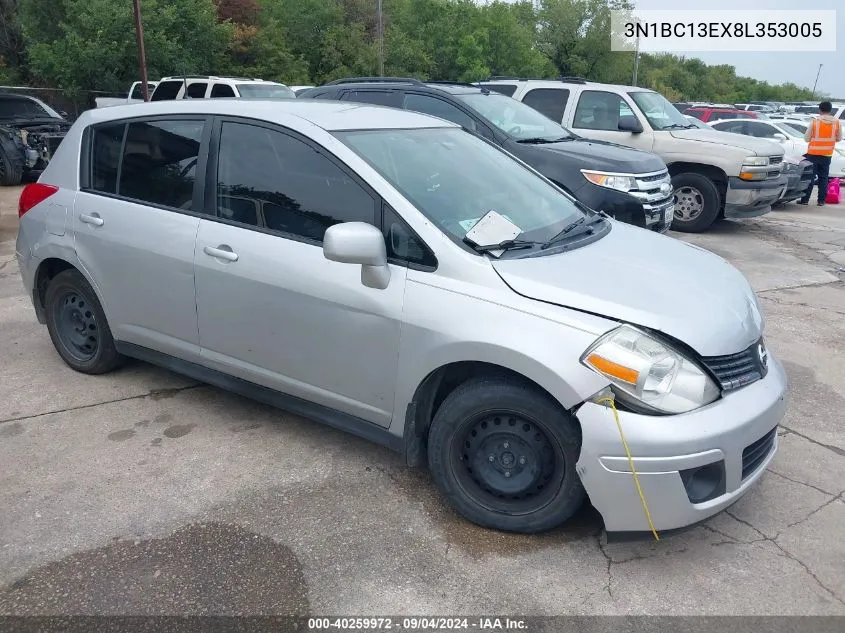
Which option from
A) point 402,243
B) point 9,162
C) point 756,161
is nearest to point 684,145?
point 756,161

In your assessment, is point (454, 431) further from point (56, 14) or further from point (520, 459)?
point (56, 14)

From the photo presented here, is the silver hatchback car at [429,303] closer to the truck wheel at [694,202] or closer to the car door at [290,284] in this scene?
the car door at [290,284]

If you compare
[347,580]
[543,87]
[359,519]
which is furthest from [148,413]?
[543,87]

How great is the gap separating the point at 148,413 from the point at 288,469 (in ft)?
3.66

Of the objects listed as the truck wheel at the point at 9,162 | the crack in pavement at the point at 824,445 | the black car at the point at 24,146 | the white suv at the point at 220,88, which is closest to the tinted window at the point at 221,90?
the white suv at the point at 220,88

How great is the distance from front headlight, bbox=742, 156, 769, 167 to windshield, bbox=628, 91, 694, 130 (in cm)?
117

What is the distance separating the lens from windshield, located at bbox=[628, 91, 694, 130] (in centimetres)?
1028

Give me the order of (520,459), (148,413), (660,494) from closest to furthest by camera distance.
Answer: (660,494), (520,459), (148,413)

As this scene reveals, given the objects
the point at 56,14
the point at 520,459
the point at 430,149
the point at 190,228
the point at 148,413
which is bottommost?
the point at 148,413

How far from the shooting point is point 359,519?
324cm

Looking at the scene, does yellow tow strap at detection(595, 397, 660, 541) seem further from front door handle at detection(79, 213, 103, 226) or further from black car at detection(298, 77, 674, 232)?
black car at detection(298, 77, 674, 232)

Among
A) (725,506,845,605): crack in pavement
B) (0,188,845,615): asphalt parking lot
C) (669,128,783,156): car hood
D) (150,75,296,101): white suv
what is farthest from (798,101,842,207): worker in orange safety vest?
(725,506,845,605): crack in pavement

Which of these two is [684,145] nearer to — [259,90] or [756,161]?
[756,161]

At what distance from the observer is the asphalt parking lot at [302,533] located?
2.76 m
